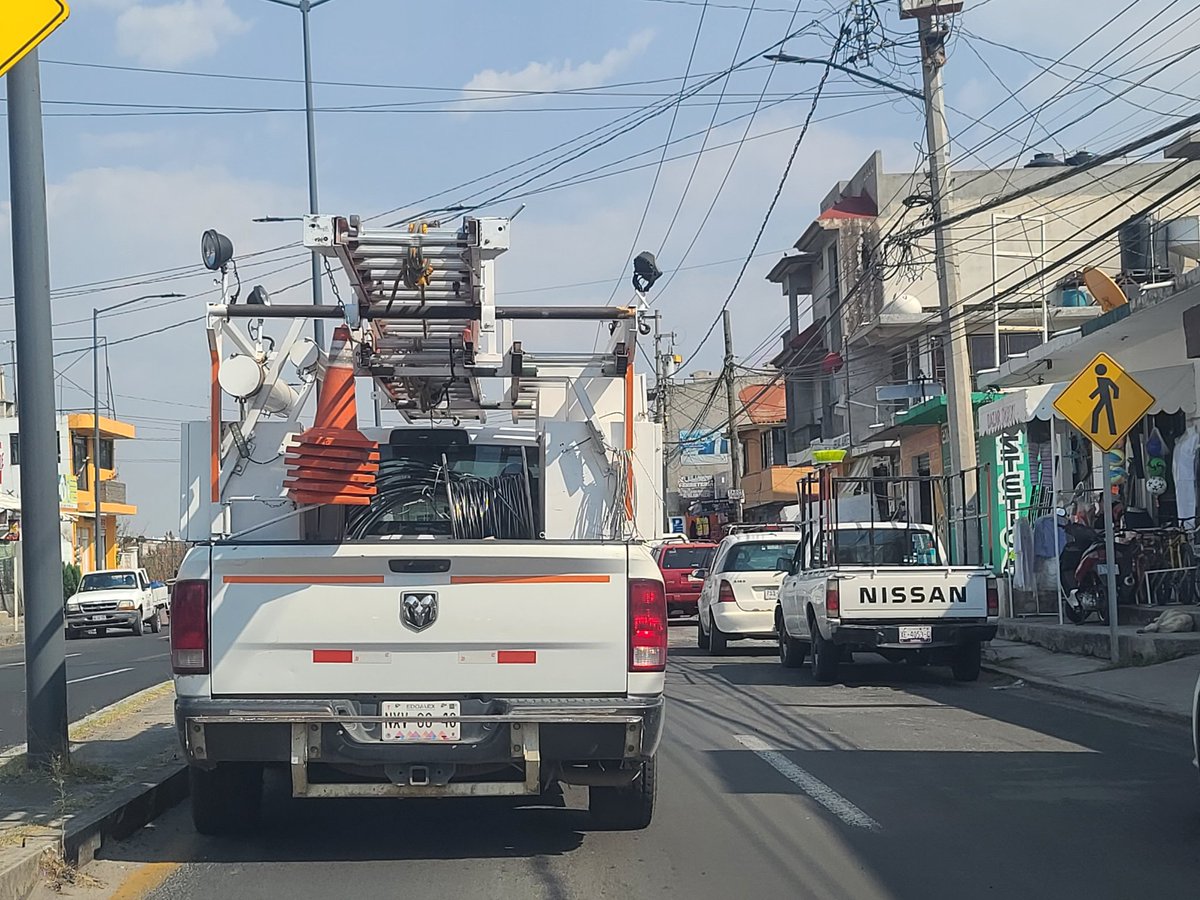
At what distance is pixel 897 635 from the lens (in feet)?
49.6

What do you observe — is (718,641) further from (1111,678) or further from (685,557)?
(685,557)

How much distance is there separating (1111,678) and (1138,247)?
54.3ft

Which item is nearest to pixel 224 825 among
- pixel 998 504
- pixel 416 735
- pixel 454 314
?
pixel 416 735

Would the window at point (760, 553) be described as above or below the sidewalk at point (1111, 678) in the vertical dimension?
above

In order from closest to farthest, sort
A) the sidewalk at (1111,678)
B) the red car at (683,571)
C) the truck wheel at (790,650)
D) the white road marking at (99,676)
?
the sidewalk at (1111,678), the truck wheel at (790,650), the white road marking at (99,676), the red car at (683,571)

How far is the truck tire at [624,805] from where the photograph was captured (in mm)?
7543

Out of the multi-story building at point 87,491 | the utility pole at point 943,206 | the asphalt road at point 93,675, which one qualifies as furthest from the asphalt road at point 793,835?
the multi-story building at point 87,491

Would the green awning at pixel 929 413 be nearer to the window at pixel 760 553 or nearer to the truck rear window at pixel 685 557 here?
the truck rear window at pixel 685 557

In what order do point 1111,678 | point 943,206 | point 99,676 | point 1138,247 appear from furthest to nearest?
point 1138,247
point 943,206
point 99,676
point 1111,678

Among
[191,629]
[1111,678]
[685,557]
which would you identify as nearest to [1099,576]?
[1111,678]

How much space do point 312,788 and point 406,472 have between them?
6.81ft

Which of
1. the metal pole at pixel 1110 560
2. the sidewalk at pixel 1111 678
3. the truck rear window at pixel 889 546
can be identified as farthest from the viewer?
the truck rear window at pixel 889 546

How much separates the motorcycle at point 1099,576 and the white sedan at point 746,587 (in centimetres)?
399

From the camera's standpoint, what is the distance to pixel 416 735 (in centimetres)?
669
